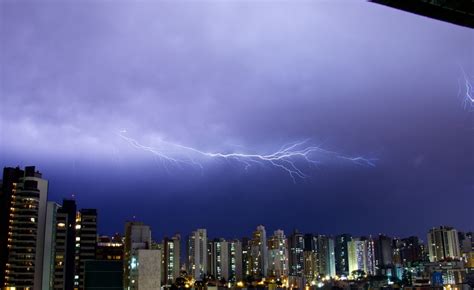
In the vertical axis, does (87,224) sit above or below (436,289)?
above

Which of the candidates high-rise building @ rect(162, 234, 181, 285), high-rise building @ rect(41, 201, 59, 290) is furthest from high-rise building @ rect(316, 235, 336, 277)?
high-rise building @ rect(41, 201, 59, 290)

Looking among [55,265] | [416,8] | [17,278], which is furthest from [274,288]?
[416,8]

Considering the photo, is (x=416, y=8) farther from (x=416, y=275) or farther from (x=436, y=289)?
(x=416, y=275)

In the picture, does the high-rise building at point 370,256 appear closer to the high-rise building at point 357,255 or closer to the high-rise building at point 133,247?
the high-rise building at point 357,255

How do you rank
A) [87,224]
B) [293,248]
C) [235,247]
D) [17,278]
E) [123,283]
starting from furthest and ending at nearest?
[293,248] < [235,247] < [87,224] < [123,283] < [17,278]

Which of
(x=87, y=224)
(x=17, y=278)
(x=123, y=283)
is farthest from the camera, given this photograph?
(x=87, y=224)

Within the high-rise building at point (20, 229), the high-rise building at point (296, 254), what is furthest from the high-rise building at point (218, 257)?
the high-rise building at point (20, 229)

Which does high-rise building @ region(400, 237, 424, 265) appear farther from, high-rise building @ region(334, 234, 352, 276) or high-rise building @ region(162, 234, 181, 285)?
high-rise building @ region(162, 234, 181, 285)

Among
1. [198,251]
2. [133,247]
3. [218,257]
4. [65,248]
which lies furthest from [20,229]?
[218,257]
